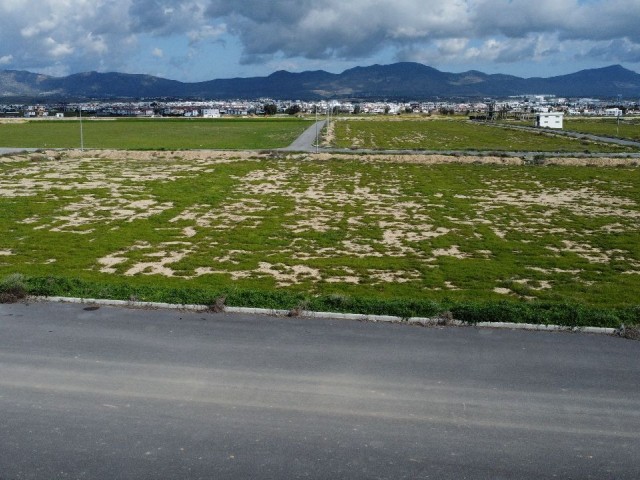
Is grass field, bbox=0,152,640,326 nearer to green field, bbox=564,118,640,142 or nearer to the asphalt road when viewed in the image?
the asphalt road

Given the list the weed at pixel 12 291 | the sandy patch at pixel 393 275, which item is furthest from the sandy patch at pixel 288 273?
the weed at pixel 12 291

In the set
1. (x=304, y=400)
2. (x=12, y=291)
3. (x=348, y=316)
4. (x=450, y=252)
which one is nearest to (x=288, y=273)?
(x=348, y=316)

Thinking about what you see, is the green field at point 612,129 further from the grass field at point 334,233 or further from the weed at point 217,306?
the weed at point 217,306

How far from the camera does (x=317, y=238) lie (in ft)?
69.6

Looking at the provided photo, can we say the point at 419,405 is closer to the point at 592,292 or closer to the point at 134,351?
the point at 134,351

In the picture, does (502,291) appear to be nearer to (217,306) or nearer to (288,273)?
(288,273)

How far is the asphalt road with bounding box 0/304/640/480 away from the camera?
6.93 m

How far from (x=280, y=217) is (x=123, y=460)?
1868 centimetres

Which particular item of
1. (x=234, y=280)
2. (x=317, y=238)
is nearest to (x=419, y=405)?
(x=234, y=280)

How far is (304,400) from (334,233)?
45.8 ft

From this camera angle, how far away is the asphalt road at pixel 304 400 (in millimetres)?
6926

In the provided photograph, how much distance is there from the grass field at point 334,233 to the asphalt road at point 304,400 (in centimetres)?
221

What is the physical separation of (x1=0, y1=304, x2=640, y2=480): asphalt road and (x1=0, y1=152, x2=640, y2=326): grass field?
2.21m

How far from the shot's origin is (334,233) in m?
22.1
